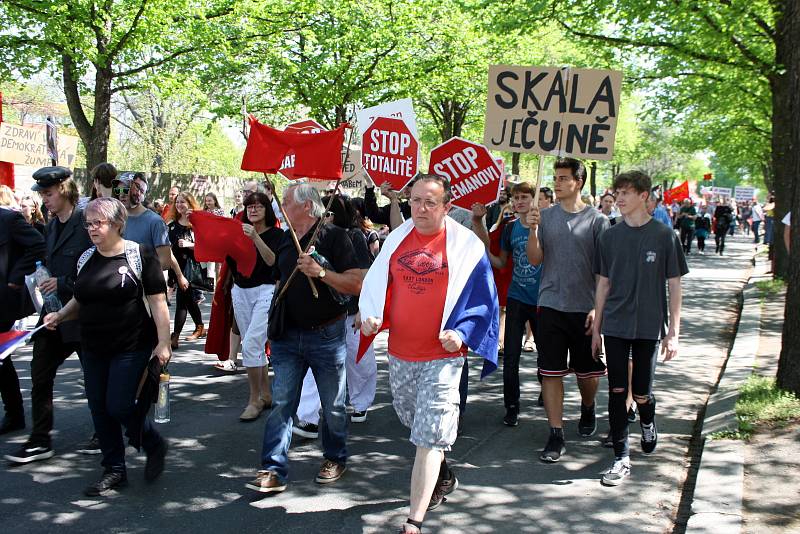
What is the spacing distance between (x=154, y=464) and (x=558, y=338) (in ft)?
9.26

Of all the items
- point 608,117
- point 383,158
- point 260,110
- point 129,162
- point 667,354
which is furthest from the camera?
point 129,162

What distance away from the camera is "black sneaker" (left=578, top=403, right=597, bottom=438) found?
639 centimetres

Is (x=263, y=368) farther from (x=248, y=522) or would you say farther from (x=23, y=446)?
(x=248, y=522)

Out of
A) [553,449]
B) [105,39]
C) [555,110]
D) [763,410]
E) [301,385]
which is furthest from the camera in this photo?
[105,39]

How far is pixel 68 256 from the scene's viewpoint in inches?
226

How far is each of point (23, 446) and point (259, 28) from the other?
16.7 metres

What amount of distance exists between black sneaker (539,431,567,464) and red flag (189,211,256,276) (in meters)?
2.73

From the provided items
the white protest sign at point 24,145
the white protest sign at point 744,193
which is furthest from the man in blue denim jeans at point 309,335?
the white protest sign at point 744,193

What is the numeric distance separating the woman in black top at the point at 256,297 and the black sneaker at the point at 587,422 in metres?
2.58

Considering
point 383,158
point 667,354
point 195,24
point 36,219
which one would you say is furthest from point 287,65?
point 667,354

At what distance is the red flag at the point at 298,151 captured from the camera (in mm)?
5543

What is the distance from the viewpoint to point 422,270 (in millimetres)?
4504

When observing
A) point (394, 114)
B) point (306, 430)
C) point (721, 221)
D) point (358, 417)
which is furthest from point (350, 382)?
point (721, 221)

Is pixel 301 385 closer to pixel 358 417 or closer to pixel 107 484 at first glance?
pixel 107 484
